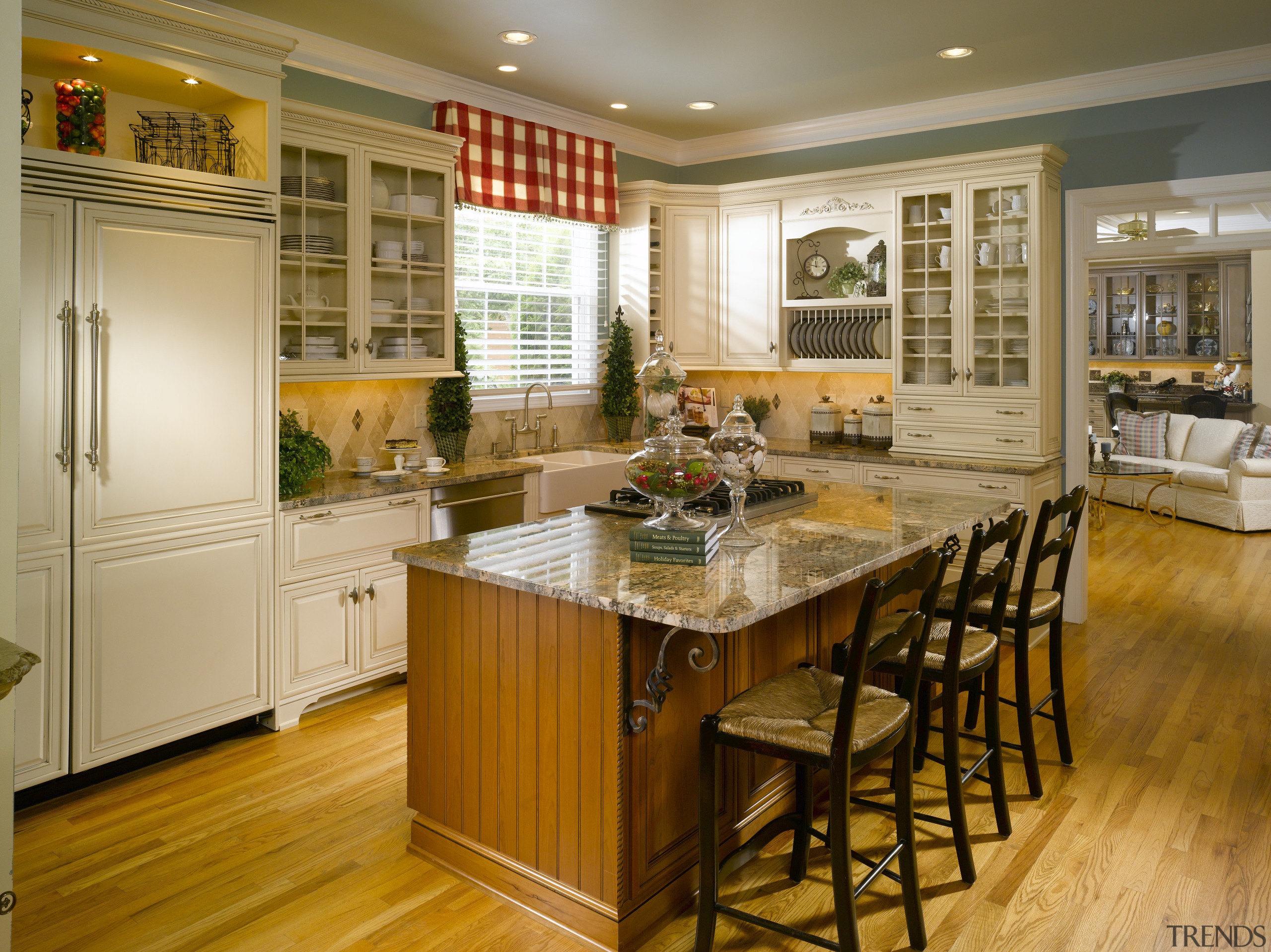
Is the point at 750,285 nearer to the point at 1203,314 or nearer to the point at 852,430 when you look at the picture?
the point at 852,430

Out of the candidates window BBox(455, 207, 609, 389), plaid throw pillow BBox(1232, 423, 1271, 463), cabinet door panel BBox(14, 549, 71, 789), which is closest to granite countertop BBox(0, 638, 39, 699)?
cabinet door panel BBox(14, 549, 71, 789)

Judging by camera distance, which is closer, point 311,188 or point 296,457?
point 296,457

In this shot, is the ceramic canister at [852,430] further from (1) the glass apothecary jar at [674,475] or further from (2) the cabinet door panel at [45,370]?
(2) the cabinet door panel at [45,370]

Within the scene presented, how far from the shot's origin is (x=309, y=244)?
4090 mm

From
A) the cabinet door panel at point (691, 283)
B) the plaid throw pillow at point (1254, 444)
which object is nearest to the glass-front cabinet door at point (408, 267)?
the cabinet door panel at point (691, 283)

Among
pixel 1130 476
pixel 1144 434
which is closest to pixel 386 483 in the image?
pixel 1130 476

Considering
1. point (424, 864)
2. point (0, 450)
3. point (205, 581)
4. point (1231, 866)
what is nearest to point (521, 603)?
point (424, 864)

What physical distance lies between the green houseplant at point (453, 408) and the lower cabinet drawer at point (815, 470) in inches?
74.4

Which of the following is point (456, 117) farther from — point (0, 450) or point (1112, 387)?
point (1112, 387)

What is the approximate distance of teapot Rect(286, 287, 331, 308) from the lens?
4043 millimetres

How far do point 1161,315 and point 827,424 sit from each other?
9.32 m

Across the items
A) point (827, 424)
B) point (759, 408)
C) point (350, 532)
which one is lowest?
point (350, 532)

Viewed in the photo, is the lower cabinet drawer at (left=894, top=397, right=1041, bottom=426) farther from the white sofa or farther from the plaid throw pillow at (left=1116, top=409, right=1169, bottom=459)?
the plaid throw pillow at (left=1116, top=409, right=1169, bottom=459)

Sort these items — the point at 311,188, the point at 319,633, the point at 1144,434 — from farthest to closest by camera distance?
the point at 1144,434
the point at 311,188
the point at 319,633
